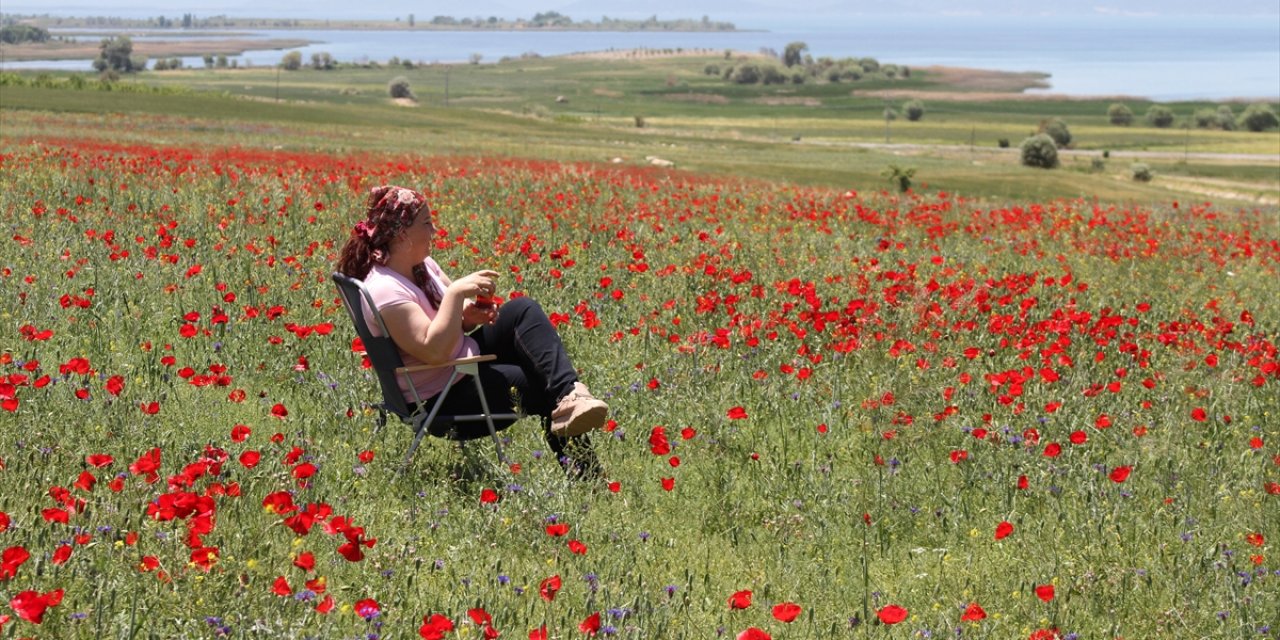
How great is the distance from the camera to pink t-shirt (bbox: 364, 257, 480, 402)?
595 centimetres

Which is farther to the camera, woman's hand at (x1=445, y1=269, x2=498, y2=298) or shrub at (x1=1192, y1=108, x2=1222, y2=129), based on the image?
shrub at (x1=1192, y1=108, x2=1222, y2=129)

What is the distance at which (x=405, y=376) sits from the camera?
19.8ft

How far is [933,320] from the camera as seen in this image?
8.77 m

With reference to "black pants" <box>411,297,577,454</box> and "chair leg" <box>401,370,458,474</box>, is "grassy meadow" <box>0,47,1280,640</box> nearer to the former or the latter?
"chair leg" <box>401,370,458,474</box>

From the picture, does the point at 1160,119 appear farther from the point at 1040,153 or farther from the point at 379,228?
the point at 379,228

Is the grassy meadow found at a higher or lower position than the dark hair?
lower

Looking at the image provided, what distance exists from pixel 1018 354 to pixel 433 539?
15.4 feet

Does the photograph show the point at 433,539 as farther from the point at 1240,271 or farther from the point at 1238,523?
the point at 1240,271

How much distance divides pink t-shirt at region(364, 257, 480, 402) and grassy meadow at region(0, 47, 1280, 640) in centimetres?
26

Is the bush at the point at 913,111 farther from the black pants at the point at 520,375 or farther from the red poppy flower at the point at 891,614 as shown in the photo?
the red poppy flower at the point at 891,614

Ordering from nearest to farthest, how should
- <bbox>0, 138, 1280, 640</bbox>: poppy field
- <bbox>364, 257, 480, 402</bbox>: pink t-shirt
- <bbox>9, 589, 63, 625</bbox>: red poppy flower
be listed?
<bbox>9, 589, 63, 625</bbox>: red poppy flower, <bbox>0, 138, 1280, 640</bbox>: poppy field, <bbox>364, 257, 480, 402</bbox>: pink t-shirt

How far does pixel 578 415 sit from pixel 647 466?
0.71m

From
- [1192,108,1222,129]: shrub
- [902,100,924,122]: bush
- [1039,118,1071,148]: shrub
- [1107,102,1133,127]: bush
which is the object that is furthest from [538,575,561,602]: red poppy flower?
[1107,102,1133,127]: bush

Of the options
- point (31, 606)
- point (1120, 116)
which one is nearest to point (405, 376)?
point (31, 606)
